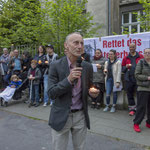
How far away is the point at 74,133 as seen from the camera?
84.0 inches

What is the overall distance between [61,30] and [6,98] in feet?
12.3

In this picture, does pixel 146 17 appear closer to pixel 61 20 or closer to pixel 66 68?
pixel 61 20

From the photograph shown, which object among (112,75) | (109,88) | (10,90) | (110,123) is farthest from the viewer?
(10,90)

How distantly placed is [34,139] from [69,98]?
95.6 inches

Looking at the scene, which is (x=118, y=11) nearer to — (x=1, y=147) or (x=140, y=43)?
(x=140, y=43)

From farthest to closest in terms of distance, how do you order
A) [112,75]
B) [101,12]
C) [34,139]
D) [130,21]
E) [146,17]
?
1. [101,12]
2. [130,21]
3. [146,17]
4. [112,75]
5. [34,139]

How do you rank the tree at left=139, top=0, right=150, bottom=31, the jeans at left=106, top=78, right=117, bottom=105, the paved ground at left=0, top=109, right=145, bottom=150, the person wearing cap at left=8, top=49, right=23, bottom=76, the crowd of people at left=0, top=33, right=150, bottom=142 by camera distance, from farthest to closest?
the person wearing cap at left=8, top=49, right=23, bottom=76, the tree at left=139, top=0, right=150, bottom=31, the jeans at left=106, top=78, right=117, bottom=105, the crowd of people at left=0, top=33, right=150, bottom=142, the paved ground at left=0, top=109, right=145, bottom=150

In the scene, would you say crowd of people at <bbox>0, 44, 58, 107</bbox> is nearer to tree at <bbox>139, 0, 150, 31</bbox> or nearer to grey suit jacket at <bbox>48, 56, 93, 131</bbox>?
tree at <bbox>139, 0, 150, 31</bbox>


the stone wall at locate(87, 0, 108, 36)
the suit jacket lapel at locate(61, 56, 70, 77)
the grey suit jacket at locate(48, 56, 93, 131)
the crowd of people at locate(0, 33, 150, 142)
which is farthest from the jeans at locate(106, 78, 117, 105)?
the stone wall at locate(87, 0, 108, 36)

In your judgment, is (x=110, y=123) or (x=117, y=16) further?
(x=117, y=16)

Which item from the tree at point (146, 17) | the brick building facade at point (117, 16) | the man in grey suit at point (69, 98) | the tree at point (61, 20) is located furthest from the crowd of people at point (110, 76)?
the brick building facade at point (117, 16)

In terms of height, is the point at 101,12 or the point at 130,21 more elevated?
the point at 101,12

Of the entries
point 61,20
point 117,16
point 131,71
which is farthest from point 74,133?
point 117,16

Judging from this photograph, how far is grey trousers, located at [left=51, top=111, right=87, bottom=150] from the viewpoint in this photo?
2.02 m
